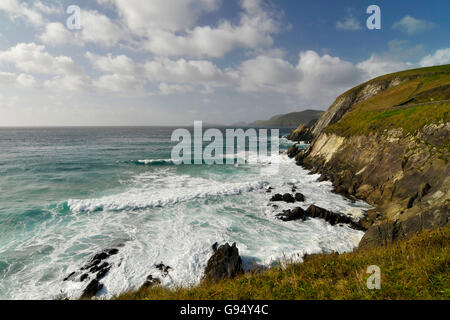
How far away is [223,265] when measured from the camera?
8.84m

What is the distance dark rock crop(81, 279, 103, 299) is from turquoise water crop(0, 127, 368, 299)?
28cm

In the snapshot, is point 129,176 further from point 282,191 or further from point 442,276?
point 442,276

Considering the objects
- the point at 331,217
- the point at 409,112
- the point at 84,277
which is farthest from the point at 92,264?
the point at 409,112

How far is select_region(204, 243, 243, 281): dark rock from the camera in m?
8.39

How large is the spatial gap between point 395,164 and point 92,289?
24.4 metres

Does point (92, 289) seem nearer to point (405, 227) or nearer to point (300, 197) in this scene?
point (405, 227)

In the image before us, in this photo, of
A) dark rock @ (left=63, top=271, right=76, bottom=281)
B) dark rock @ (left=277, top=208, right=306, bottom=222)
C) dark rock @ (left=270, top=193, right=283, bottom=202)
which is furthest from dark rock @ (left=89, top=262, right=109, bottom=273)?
dark rock @ (left=270, top=193, right=283, bottom=202)

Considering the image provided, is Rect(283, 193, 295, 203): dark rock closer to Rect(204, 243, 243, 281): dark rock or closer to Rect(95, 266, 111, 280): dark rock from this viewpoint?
Rect(204, 243, 243, 281): dark rock

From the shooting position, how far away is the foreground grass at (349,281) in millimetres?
4223

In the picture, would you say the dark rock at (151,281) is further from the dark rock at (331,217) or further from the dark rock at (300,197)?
the dark rock at (300,197)

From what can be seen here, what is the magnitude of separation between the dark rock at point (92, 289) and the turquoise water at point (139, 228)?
275mm
